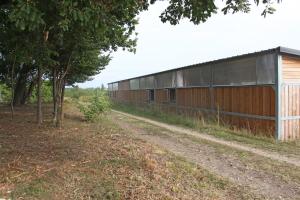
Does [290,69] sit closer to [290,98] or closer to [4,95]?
[290,98]

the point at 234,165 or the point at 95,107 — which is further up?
the point at 95,107

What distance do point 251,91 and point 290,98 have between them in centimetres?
183

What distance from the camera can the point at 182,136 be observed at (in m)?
15.1

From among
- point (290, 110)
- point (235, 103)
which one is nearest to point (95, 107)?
point (235, 103)

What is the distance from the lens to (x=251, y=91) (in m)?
16.5

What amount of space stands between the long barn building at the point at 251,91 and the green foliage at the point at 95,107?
5.47 m

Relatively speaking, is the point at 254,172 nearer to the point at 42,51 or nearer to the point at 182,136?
the point at 182,136

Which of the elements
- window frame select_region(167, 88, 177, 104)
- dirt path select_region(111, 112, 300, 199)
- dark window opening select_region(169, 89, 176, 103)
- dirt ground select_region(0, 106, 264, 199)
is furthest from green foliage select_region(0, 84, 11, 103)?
dirt ground select_region(0, 106, 264, 199)

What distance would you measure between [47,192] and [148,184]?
1.72m

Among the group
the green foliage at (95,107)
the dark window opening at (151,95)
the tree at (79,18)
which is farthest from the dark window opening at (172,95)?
the tree at (79,18)

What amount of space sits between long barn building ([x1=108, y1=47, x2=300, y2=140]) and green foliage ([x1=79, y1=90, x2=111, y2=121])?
5472 mm

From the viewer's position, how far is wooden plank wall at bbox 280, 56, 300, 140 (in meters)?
15.0

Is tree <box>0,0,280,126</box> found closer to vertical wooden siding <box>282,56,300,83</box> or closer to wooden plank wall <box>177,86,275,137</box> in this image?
wooden plank wall <box>177,86,275,137</box>

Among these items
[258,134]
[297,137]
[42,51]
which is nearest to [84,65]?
[42,51]
